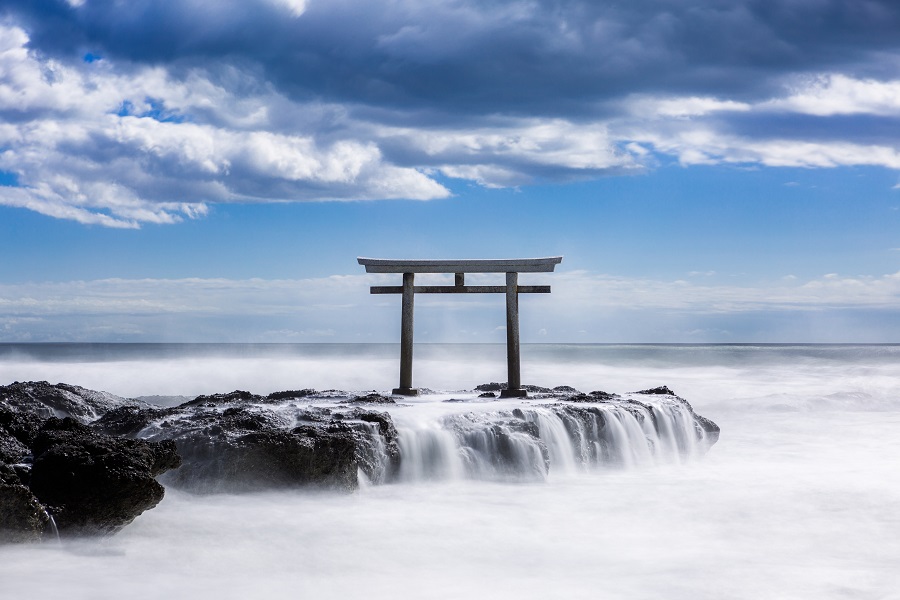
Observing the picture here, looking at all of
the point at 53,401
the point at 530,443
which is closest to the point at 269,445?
the point at 530,443

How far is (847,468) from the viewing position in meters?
12.4

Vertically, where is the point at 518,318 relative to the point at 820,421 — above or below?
above

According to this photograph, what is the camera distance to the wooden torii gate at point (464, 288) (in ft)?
42.5

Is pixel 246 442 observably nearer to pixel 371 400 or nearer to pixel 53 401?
pixel 371 400

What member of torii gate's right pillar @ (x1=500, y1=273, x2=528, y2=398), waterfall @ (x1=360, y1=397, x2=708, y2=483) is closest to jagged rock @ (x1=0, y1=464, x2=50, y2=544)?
waterfall @ (x1=360, y1=397, x2=708, y2=483)

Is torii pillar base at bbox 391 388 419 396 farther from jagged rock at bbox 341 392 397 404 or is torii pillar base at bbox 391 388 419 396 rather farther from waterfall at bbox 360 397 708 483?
waterfall at bbox 360 397 708 483

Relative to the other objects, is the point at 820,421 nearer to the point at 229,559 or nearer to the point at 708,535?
the point at 708,535

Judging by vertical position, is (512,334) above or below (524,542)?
above

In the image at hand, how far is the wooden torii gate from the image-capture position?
12969mm

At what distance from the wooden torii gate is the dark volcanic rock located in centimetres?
651

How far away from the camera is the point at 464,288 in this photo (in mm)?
13242

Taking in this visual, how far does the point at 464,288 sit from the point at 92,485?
24.2 ft

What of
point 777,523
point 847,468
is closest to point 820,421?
point 847,468

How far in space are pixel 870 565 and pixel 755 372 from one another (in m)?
31.0
